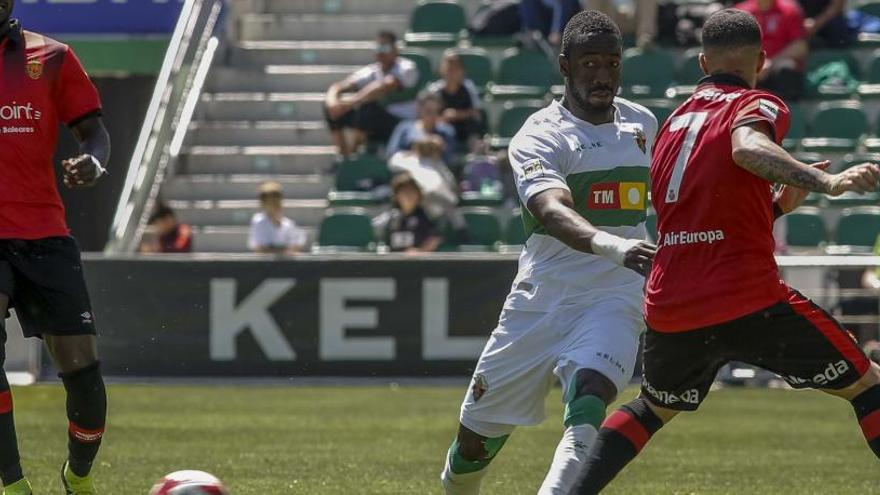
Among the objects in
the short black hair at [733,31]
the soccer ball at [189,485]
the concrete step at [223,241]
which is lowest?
the concrete step at [223,241]

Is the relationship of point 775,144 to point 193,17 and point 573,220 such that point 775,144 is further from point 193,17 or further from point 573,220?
point 193,17

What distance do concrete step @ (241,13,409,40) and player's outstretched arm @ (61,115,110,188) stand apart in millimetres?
14957

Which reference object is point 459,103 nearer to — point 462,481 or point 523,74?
point 523,74

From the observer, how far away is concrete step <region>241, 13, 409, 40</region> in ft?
75.7

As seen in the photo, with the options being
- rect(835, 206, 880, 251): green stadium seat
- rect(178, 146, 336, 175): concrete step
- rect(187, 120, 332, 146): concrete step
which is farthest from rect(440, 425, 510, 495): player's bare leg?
rect(187, 120, 332, 146): concrete step

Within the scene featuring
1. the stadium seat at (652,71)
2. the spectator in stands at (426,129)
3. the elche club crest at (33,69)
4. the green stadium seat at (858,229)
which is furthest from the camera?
the stadium seat at (652,71)

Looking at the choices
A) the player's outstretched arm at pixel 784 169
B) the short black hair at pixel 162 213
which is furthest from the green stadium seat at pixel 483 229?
the player's outstretched arm at pixel 784 169

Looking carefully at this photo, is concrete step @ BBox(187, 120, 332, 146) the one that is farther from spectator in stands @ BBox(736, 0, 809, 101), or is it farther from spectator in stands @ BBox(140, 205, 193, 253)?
spectator in stands @ BBox(736, 0, 809, 101)

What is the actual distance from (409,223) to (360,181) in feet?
7.39

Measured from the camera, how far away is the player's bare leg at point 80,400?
8.02m

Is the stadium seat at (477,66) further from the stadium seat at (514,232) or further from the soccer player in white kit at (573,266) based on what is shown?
the soccer player in white kit at (573,266)

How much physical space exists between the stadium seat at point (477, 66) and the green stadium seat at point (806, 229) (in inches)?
175

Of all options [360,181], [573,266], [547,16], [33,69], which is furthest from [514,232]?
[573,266]

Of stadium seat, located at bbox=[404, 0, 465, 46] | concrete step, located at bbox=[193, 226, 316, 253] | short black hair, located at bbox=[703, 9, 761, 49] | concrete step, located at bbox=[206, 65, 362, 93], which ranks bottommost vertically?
concrete step, located at bbox=[193, 226, 316, 253]
